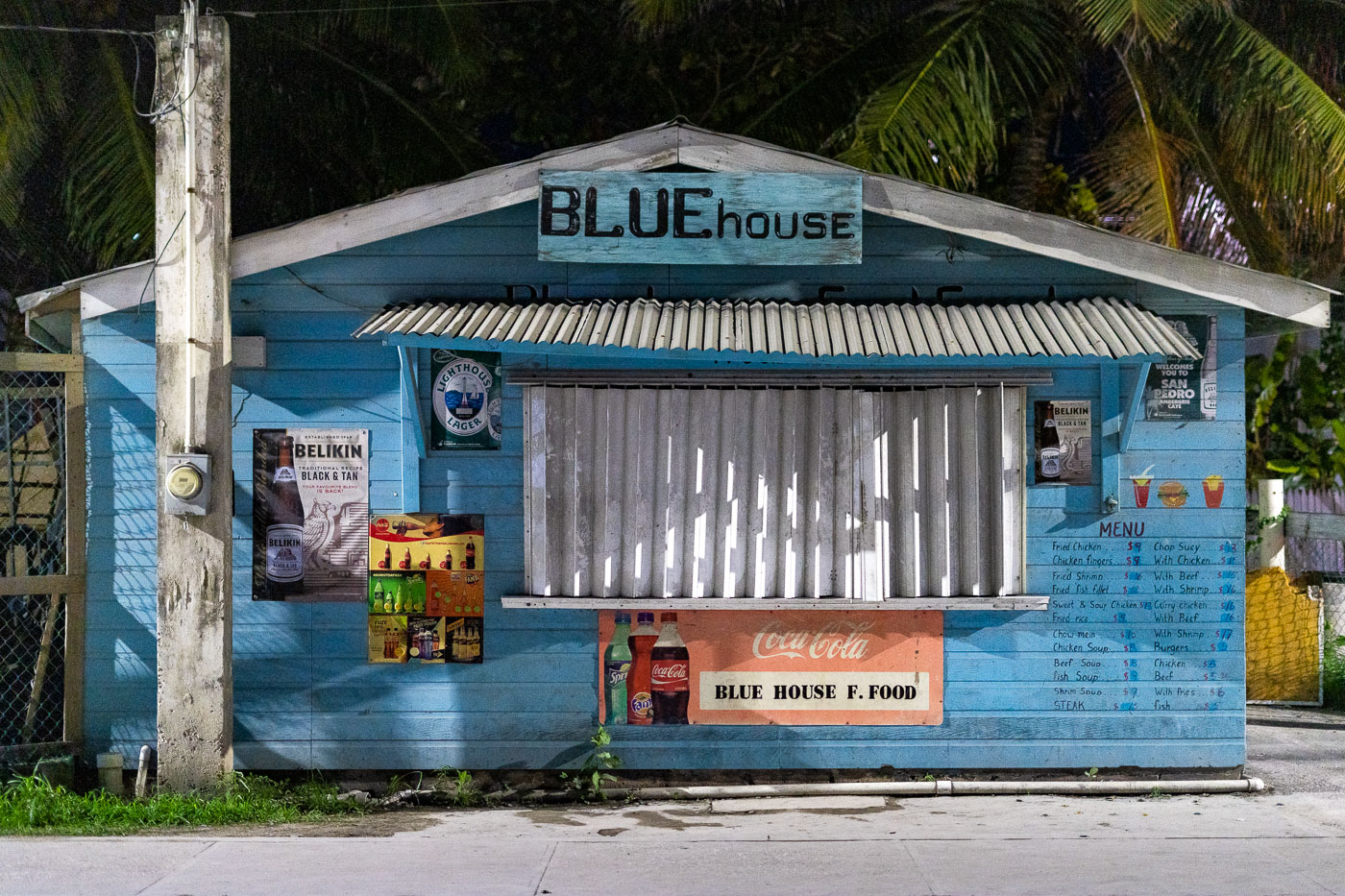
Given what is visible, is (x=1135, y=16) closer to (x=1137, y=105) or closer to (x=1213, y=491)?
(x=1137, y=105)

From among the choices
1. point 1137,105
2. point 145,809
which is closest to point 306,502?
point 145,809

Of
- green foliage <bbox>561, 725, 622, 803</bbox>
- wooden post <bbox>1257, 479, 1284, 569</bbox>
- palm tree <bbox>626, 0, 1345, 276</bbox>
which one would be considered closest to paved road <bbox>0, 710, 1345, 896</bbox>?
green foliage <bbox>561, 725, 622, 803</bbox>

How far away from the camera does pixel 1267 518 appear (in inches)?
347

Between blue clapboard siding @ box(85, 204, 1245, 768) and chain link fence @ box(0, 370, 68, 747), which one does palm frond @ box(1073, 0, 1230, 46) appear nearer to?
blue clapboard siding @ box(85, 204, 1245, 768)

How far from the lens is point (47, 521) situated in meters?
6.39

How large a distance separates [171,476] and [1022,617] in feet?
15.3

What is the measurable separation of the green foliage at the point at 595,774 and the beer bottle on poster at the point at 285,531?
187 centimetres

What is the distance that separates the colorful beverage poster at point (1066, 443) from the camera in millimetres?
6328

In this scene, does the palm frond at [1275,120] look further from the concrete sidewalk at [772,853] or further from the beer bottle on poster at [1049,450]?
the concrete sidewalk at [772,853]

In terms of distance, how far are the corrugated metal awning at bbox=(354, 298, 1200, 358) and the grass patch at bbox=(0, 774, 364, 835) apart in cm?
253

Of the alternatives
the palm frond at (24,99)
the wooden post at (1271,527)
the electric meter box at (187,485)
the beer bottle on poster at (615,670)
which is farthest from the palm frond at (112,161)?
the wooden post at (1271,527)

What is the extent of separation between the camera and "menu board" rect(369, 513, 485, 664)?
20.8ft

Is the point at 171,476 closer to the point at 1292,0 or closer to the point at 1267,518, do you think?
the point at 1267,518

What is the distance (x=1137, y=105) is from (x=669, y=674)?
7.36 meters
